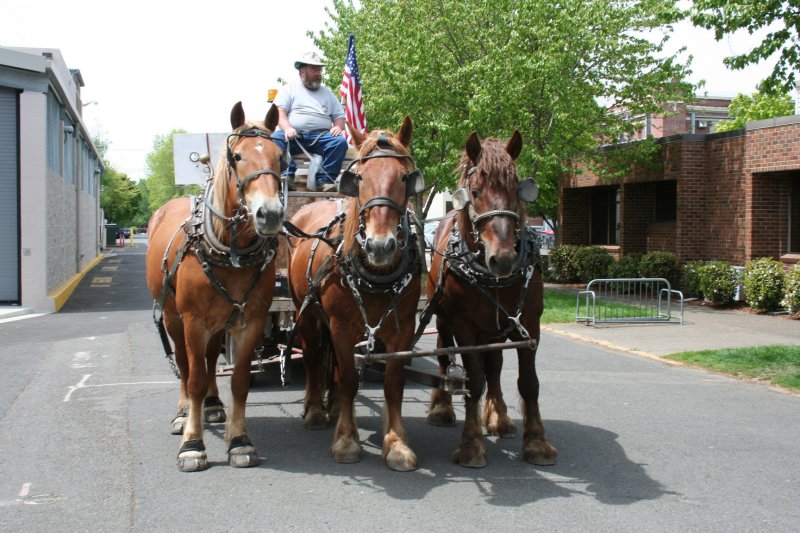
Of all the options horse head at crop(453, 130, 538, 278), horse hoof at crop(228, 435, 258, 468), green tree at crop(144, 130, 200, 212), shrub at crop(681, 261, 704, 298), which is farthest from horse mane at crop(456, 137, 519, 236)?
green tree at crop(144, 130, 200, 212)

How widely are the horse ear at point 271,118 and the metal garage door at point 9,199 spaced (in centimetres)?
1454

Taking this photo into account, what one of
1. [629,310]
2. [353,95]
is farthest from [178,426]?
[629,310]

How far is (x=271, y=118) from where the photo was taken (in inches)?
235

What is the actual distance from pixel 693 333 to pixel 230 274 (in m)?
10.2

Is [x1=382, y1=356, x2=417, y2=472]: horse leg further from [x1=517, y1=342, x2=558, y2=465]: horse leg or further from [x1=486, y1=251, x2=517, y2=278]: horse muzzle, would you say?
[x1=486, y1=251, x2=517, y2=278]: horse muzzle

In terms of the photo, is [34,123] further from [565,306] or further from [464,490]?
[464,490]

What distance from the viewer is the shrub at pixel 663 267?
762 inches

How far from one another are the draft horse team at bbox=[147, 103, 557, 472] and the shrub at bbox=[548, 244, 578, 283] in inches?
699

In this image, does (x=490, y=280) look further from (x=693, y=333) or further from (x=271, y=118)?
(x=693, y=333)

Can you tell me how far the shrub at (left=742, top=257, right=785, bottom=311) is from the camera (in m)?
A: 15.9

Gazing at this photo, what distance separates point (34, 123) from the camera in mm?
18000

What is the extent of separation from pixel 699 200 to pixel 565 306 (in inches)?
182

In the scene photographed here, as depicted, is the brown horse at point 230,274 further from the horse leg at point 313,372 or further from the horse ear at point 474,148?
the horse ear at point 474,148

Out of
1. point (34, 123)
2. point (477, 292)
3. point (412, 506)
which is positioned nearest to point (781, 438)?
point (477, 292)
